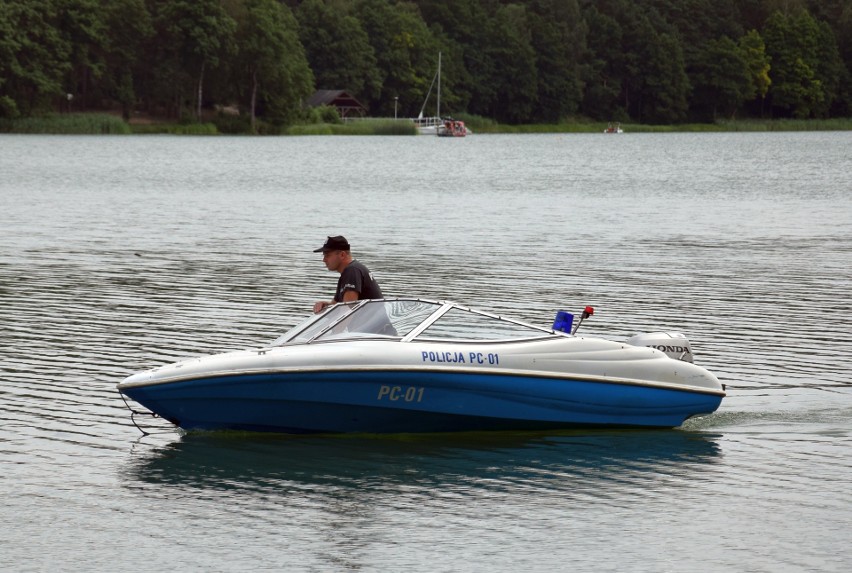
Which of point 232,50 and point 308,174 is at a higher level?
point 232,50

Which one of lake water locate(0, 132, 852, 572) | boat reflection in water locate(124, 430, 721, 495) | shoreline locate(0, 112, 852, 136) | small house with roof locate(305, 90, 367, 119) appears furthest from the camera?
small house with roof locate(305, 90, 367, 119)

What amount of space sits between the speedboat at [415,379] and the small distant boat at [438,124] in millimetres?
140132

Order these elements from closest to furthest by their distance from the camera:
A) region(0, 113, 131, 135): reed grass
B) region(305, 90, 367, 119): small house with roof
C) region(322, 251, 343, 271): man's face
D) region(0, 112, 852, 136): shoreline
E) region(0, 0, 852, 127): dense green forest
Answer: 1. region(322, 251, 343, 271): man's face
2. region(0, 113, 131, 135): reed grass
3. region(0, 112, 852, 136): shoreline
4. region(0, 0, 852, 127): dense green forest
5. region(305, 90, 367, 119): small house with roof

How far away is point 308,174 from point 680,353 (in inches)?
2265

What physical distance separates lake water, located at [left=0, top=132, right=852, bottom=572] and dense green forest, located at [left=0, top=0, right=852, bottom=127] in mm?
95374

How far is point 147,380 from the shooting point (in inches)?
479

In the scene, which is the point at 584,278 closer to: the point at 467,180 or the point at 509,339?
the point at 509,339

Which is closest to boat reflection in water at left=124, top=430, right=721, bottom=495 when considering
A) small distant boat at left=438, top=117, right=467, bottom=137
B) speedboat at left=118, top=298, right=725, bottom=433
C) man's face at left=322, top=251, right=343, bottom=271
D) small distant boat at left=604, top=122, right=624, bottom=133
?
speedboat at left=118, top=298, right=725, bottom=433

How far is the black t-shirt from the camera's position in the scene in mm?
13445

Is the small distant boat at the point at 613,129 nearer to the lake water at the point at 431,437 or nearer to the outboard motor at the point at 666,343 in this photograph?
the lake water at the point at 431,437

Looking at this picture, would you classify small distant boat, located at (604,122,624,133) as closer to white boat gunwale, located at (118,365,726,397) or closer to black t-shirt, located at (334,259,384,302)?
black t-shirt, located at (334,259,384,302)

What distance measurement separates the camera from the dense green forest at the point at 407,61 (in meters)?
138

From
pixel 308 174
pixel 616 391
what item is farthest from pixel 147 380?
pixel 308 174

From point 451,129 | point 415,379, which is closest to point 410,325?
point 415,379
